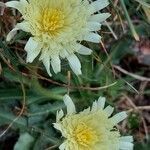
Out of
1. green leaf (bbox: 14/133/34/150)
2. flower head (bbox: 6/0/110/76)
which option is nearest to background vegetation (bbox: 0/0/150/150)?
green leaf (bbox: 14/133/34/150)

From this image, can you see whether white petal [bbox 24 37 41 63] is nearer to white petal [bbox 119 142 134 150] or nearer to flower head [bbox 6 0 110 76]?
flower head [bbox 6 0 110 76]

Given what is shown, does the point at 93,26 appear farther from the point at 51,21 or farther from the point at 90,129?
the point at 90,129

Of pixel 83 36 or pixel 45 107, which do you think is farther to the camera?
pixel 45 107

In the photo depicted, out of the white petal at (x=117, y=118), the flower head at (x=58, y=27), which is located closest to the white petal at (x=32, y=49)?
the flower head at (x=58, y=27)

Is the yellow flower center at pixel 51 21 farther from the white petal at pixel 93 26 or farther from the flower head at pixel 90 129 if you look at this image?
the flower head at pixel 90 129

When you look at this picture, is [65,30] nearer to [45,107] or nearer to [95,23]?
[95,23]

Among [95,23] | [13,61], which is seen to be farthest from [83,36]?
[13,61]

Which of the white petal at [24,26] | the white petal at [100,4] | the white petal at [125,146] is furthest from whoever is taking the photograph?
the white petal at [125,146]
